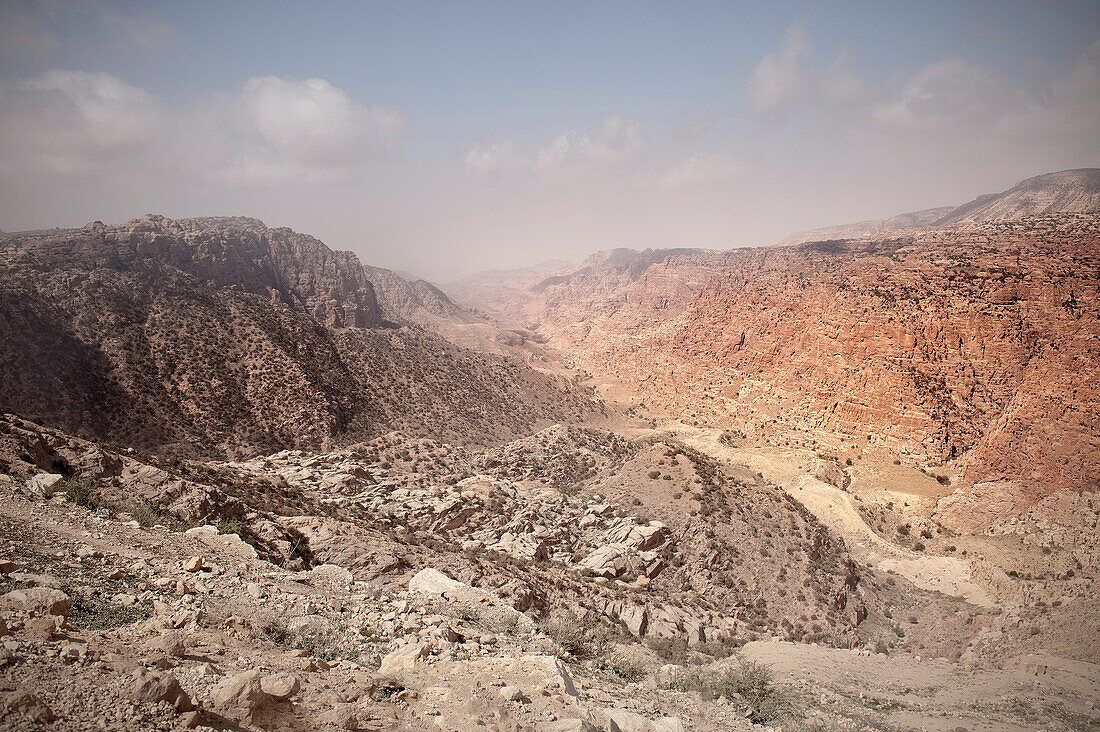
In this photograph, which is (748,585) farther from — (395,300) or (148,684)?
(395,300)

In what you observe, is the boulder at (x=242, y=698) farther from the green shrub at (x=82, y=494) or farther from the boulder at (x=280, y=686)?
the green shrub at (x=82, y=494)

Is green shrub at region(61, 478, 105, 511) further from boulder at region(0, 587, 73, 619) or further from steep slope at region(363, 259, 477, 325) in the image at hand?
steep slope at region(363, 259, 477, 325)

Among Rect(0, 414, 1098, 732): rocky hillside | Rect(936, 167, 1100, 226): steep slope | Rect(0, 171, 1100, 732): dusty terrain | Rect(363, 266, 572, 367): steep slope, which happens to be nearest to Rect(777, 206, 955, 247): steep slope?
Rect(936, 167, 1100, 226): steep slope

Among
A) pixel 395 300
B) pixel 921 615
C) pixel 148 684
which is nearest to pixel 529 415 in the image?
pixel 921 615

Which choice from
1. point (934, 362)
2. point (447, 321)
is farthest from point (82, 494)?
point (447, 321)

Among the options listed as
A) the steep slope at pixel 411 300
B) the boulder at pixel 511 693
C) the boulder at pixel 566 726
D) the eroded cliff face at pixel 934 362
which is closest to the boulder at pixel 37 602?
the boulder at pixel 511 693

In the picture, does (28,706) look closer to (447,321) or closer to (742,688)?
(742,688)
